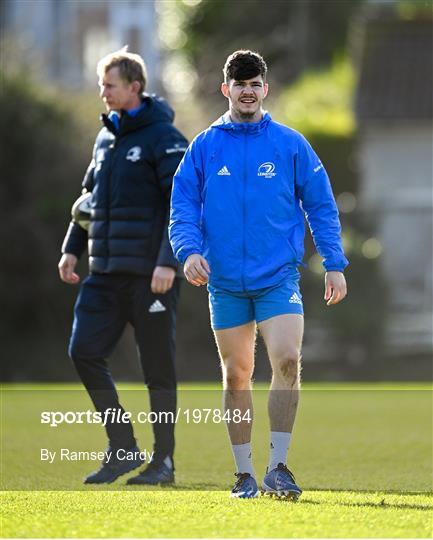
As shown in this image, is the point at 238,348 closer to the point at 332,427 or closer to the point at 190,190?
the point at 190,190

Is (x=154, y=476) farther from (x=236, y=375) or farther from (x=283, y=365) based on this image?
(x=283, y=365)

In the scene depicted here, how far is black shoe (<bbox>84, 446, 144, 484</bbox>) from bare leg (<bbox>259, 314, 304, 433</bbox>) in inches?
58.9

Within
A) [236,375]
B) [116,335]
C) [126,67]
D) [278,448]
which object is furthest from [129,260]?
[278,448]

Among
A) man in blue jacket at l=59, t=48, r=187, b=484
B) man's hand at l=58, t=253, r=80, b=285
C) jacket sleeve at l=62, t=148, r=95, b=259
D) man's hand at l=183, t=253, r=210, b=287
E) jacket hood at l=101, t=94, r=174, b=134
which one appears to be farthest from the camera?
jacket sleeve at l=62, t=148, r=95, b=259

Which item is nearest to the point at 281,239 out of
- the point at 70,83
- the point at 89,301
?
the point at 89,301

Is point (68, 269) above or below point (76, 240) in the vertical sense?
below

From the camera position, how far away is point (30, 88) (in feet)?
78.9

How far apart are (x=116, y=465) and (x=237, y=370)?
1.47m

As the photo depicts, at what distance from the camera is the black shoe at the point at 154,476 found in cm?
828

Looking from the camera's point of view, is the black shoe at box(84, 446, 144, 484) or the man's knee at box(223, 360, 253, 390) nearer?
the man's knee at box(223, 360, 253, 390)

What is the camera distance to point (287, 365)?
7.12 m

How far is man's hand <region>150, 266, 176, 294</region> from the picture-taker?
8344 mm

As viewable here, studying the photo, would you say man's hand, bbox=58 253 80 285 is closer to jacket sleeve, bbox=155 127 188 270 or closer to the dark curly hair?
jacket sleeve, bbox=155 127 188 270

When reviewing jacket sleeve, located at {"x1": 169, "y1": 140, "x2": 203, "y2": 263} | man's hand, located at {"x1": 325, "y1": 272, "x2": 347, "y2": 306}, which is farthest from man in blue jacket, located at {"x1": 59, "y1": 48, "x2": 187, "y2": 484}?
man's hand, located at {"x1": 325, "y1": 272, "x2": 347, "y2": 306}
